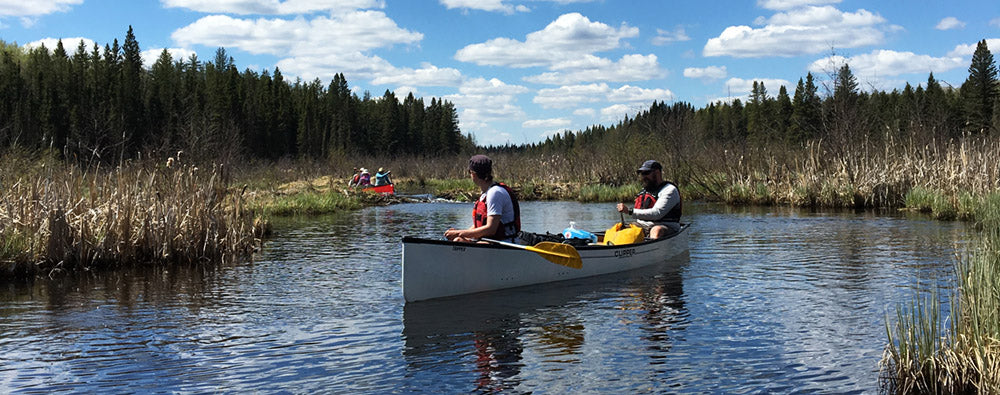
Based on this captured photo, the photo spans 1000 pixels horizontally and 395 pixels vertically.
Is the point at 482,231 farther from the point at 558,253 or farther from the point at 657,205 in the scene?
the point at 657,205

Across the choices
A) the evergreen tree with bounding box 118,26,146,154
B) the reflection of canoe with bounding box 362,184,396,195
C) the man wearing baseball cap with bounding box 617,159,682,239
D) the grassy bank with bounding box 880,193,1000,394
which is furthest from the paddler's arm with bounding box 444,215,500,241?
the evergreen tree with bounding box 118,26,146,154

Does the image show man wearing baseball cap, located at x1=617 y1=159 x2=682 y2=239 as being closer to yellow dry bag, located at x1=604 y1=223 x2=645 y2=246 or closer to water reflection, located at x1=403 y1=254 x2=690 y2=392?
yellow dry bag, located at x1=604 y1=223 x2=645 y2=246

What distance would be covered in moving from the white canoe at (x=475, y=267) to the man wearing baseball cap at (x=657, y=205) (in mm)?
1587

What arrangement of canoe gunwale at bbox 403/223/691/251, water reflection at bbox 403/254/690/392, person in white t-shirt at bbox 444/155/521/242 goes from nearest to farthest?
1. water reflection at bbox 403/254/690/392
2. canoe gunwale at bbox 403/223/691/251
3. person in white t-shirt at bbox 444/155/521/242

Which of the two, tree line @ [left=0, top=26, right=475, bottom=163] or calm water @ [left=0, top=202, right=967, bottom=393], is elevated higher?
tree line @ [left=0, top=26, right=475, bottom=163]

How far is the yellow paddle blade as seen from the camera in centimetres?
1048

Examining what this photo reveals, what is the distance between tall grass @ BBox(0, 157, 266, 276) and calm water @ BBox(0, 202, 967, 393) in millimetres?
588

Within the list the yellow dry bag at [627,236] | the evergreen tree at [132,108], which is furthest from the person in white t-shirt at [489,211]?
the evergreen tree at [132,108]

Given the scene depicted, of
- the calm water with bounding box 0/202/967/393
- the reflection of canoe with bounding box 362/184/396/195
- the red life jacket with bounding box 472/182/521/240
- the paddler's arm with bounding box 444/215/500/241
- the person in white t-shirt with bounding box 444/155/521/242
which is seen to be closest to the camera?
the calm water with bounding box 0/202/967/393

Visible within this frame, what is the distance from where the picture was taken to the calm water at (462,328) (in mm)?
6508

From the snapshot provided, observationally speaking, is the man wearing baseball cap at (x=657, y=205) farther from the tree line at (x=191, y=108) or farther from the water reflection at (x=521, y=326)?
the tree line at (x=191, y=108)

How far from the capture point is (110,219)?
1159cm

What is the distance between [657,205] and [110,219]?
Answer: 8176 mm

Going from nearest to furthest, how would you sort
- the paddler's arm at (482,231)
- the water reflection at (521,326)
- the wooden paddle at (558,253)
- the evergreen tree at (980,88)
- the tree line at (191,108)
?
the water reflection at (521,326), the paddler's arm at (482,231), the wooden paddle at (558,253), the evergreen tree at (980,88), the tree line at (191,108)
